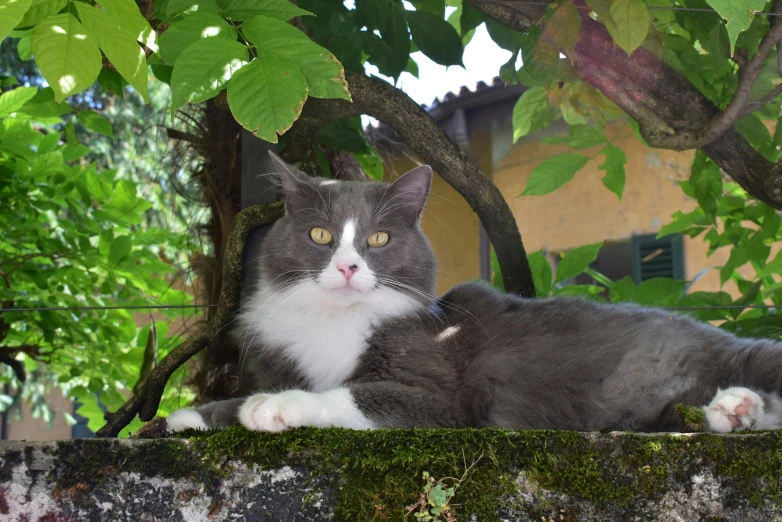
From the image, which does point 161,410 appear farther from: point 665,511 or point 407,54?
point 665,511

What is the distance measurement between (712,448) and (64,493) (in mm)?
1237

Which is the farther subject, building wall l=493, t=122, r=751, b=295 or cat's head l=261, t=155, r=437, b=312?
building wall l=493, t=122, r=751, b=295

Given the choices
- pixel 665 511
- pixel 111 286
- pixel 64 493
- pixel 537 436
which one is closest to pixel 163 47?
pixel 64 493

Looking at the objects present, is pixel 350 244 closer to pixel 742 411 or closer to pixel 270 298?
pixel 270 298

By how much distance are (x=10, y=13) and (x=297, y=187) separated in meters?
1.23

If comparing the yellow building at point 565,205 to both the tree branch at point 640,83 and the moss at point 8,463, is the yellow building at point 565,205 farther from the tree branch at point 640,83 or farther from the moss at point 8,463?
the moss at point 8,463

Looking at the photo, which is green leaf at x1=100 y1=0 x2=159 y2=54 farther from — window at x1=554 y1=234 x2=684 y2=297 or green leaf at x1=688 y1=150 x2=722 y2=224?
window at x1=554 y1=234 x2=684 y2=297

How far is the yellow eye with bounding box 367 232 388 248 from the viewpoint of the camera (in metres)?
2.31

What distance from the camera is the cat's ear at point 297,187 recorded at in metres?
2.32

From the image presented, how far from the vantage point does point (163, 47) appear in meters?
1.46

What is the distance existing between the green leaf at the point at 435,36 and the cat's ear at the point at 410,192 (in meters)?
0.50

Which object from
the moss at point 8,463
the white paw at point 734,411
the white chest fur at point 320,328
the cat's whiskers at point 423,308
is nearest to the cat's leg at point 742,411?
the white paw at point 734,411

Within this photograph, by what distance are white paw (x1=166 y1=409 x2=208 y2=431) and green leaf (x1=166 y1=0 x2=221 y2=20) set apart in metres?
1.07

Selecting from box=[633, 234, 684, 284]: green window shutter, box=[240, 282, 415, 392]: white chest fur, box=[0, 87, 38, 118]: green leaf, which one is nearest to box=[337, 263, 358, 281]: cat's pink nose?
box=[240, 282, 415, 392]: white chest fur
